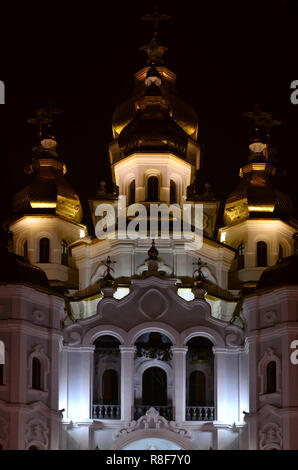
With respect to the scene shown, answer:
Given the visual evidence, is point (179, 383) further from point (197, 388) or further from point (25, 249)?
point (25, 249)

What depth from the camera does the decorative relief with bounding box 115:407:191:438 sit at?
54781 mm

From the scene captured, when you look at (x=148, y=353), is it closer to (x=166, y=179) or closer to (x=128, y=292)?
(x=128, y=292)

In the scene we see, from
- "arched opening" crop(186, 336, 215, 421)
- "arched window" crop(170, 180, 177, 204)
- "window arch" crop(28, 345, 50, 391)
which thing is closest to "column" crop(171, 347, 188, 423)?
"arched opening" crop(186, 336, 215, 421)

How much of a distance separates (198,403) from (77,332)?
487 centimetres

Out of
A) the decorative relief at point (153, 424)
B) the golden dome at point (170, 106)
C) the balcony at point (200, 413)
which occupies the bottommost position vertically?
the decorative relief at point (153, 424)

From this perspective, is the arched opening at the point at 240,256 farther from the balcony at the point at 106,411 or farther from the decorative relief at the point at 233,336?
the balcony at the point at 106,411

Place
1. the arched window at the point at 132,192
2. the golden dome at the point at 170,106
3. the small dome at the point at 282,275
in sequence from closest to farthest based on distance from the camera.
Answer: the small dome at the point at 282,275 < the arched window at the point at 132,192 < the golden dome at the point at 170,106

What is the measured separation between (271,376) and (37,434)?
8.03 meters

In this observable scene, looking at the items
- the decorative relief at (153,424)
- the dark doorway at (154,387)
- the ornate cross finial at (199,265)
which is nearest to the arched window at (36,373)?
the decorative relief at (153,424)

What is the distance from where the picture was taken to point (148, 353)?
57.0 m

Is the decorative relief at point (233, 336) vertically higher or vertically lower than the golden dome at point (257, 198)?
lower

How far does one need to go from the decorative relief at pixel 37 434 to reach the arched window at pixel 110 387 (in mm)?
3463

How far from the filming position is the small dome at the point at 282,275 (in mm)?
54906
